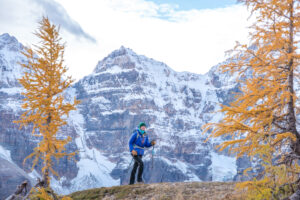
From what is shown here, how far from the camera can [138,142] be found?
40.4 ft

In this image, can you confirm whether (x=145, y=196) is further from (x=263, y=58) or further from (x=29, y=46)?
(x=29, y=46)

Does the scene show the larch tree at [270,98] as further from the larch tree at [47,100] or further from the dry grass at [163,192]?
the larch tree at [47,100]

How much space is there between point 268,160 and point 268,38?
3819 millimetres

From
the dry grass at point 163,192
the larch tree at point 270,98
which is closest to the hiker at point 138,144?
the dry grass at point 163,192

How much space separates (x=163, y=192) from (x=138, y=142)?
9.49 ft

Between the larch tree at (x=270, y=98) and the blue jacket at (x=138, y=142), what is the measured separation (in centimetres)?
500

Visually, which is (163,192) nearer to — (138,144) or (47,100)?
(138,144)

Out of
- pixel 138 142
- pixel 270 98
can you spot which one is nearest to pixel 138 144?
pixel 138 142

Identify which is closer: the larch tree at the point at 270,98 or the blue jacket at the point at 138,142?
the larch tree at the point at 270,98

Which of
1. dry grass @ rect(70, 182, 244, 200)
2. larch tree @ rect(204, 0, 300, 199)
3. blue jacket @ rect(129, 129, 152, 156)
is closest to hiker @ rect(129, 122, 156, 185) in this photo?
blue jacket @ rect(129, 129, 152, 156)

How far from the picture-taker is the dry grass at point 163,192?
30.3ft

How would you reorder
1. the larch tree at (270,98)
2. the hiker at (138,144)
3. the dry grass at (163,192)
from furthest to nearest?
the hiker at (138,144), the dry grass at (163,192), the larch tree at (270,98)

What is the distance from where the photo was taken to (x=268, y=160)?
5648 mm

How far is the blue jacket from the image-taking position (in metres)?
12.2
